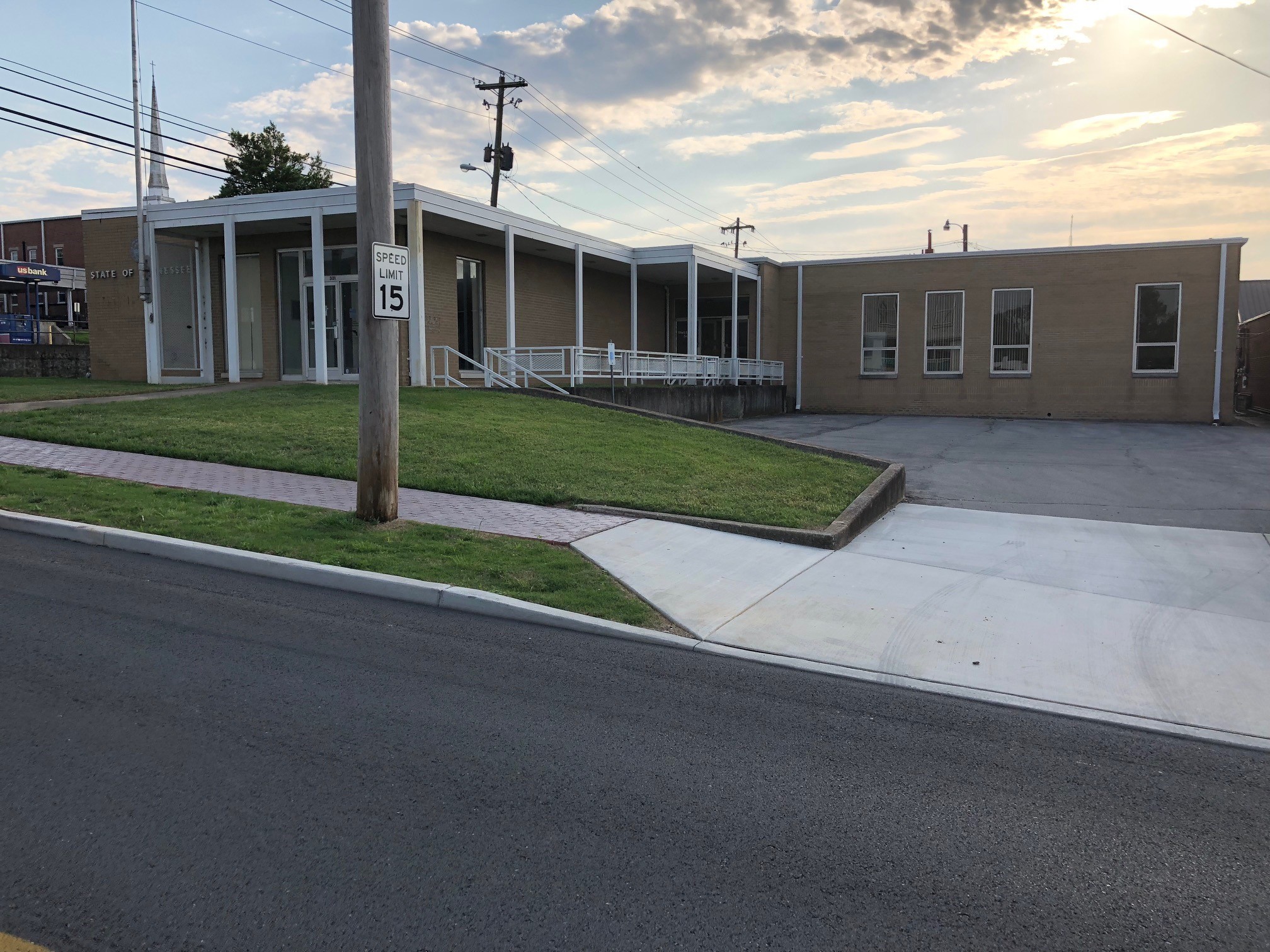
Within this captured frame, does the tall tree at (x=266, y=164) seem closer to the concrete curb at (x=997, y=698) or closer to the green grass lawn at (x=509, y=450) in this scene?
the green grass lawn at (x=509, y=450)

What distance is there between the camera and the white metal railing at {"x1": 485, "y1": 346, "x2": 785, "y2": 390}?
21359mm

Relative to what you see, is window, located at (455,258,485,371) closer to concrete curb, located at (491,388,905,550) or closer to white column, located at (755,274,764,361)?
white column, located at (755,274,764,361)

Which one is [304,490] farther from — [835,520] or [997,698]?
[997,698]

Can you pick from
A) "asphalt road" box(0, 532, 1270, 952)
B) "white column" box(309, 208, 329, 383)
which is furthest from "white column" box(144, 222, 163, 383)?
"asphalt road" box(0, 532, 1270, 952)

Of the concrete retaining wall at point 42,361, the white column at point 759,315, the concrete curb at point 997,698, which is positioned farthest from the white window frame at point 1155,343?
the concrete retaining wall at point 42,361

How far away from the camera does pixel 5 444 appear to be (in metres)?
→ 12.1

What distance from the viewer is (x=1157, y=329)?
28.3 meters

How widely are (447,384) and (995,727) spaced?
17.8 meters

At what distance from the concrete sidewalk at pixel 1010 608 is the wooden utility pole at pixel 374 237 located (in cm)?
Result: 205

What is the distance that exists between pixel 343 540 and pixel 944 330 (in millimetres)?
26177

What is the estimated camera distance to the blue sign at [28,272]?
35.2 metres

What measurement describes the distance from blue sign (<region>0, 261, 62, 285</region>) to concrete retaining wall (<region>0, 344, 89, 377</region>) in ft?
40.4

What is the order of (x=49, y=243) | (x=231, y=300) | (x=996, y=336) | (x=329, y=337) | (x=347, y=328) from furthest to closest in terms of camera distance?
(x=49, y=243) → (x=996, y=336) → (x=329, y=337) → (x=347, y=328) → (x=231, y=300)

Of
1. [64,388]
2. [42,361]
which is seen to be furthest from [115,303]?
[64,388]
